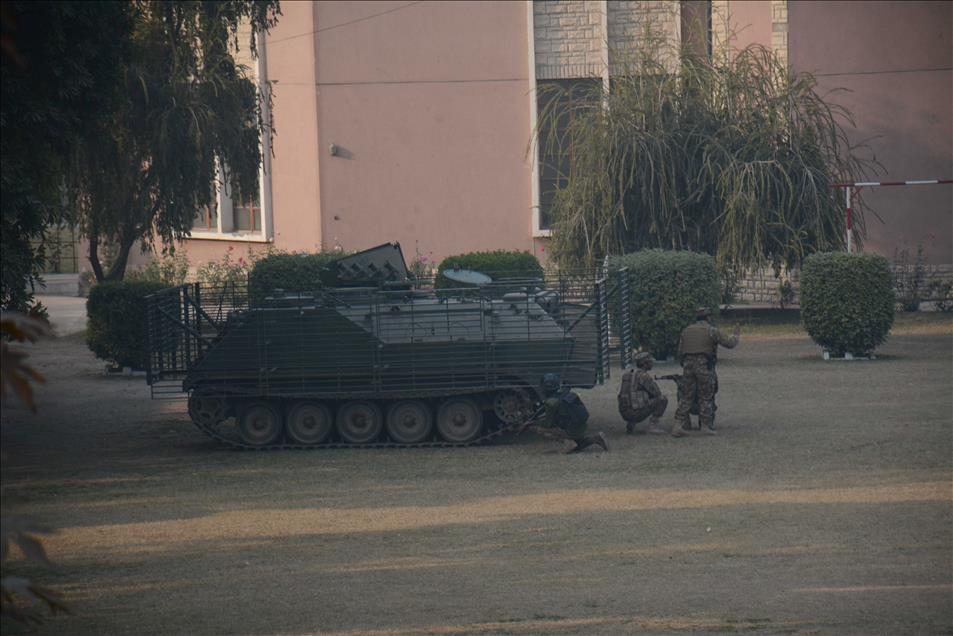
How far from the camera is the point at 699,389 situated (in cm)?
1398

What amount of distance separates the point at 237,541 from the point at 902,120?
70.9 ft

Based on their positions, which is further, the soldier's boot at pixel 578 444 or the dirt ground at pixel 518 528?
the soldier's boot at pixel 578 444

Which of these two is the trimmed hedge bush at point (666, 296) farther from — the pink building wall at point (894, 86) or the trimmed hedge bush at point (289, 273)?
the pink building wall at point (894, 86)

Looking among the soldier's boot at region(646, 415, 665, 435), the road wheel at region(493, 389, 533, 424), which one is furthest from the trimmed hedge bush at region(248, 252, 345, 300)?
the soldier's boot at region(646, 415, 665, 435)

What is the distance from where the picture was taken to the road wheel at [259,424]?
14.0 metres

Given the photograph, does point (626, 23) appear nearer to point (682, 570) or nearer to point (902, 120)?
point (902, 120)

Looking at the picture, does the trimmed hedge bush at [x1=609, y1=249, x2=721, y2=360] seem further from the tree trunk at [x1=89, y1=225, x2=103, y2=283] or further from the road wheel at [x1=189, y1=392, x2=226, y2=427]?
the tree trunk at [x1=89, y1=225, x2=103, y2=283]

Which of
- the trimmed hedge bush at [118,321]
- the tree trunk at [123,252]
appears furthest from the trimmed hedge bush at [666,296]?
the tree trunk at [123,252]

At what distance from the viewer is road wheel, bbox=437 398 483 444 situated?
13750mm

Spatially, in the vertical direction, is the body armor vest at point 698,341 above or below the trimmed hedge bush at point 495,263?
below

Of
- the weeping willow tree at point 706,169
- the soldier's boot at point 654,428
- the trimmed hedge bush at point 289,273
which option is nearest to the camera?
the soldier's boot at point 654,428

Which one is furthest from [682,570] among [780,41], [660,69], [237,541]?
[780,41]

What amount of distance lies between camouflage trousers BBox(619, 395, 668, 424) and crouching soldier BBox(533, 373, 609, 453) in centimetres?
62

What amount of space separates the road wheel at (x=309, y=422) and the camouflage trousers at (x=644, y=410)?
3.18 meters
